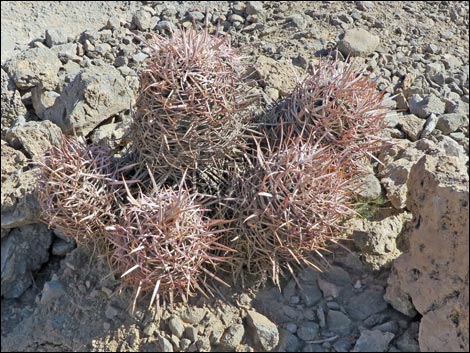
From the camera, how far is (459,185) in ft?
10.0

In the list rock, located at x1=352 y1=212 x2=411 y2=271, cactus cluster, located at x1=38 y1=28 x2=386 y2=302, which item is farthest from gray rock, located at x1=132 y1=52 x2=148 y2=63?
rock, located at x1=352 y1=212 x2=411 y2=271

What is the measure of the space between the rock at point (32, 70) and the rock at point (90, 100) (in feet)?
1.28

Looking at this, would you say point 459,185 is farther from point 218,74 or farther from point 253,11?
Answer: point 253,11

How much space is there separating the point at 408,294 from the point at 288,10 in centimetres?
291

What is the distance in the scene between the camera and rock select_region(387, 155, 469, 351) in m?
3.00

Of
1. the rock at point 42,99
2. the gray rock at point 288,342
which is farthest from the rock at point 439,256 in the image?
the rock at point 42,99

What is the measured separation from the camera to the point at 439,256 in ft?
10.2

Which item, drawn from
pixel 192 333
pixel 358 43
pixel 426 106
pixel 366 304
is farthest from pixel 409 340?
pixel 358 43

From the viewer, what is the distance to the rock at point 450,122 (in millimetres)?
4266

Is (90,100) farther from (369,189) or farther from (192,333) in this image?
(369,189)

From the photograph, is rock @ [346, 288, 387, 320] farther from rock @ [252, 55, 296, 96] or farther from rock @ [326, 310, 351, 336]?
rock @ [252, 55, 296, 96]

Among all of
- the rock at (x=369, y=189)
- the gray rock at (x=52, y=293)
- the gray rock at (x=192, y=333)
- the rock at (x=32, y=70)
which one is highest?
the rock at (x=369, y=189)

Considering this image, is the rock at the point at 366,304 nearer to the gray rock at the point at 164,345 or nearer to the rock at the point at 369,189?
the rock at the point at 369,189

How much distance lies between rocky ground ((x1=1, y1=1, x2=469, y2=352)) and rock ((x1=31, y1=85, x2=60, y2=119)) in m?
0.01
